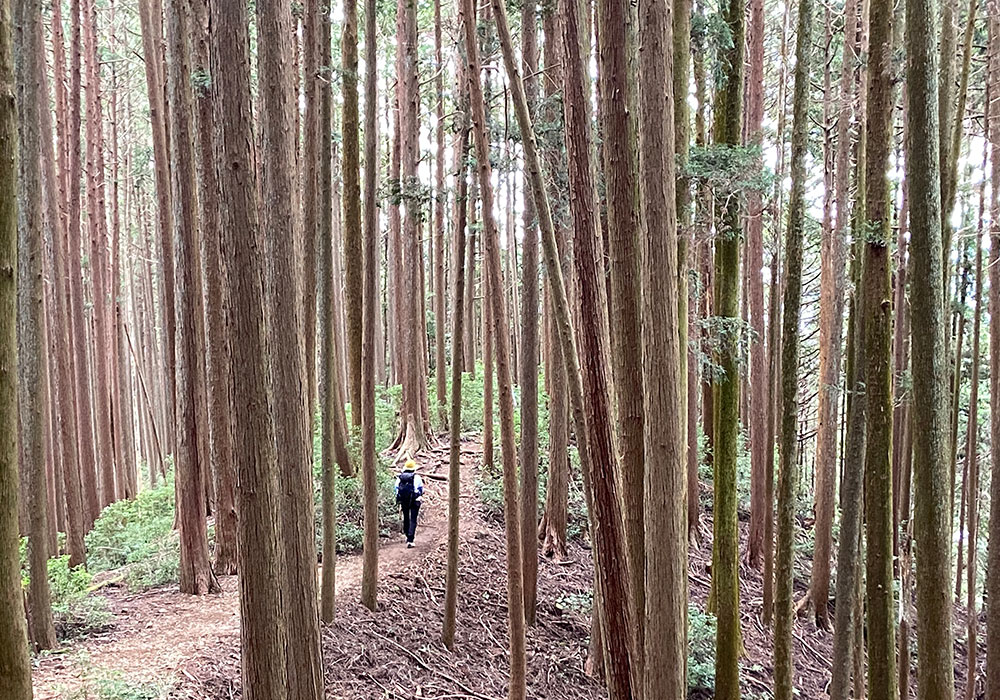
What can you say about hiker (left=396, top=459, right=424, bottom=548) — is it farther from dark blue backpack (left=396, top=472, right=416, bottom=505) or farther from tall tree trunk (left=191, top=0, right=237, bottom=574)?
tall tree trunk (left=191, top=0, right=237, bottom=574)

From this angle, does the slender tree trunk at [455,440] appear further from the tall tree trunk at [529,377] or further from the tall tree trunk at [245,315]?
the tall tree trunk at [245,315]

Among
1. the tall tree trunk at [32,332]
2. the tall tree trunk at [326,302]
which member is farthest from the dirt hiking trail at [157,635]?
the tall tree trunk at [326,302]

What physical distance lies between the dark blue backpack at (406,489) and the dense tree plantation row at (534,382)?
33mm

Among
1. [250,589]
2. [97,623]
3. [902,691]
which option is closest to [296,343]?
[250,589]

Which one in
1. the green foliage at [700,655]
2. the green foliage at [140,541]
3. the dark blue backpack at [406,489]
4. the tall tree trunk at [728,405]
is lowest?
the green foliage at [700,655]

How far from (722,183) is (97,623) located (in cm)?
745

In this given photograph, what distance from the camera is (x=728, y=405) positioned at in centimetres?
609

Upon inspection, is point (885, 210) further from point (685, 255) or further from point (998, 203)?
point (998, 203)

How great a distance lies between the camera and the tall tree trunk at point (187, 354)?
7863 mm

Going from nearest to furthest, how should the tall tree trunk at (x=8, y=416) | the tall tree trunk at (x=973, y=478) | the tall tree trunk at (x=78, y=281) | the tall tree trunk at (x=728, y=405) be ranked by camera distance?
1. the tall tree trunk at (x=8, y=416)
2. the tall tree trunk at (x=728, y=405)
3. the tall tree trunk at (x=973, y=478)
4. the tall tree trunk at (x=78, y=281)

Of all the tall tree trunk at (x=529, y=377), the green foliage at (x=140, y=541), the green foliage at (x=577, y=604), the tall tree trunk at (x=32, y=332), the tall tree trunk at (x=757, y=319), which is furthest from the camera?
the tall tree trunk at (x=757, y=319)

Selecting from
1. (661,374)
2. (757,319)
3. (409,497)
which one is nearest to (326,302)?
(409,497)

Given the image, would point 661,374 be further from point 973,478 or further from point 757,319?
point 757,319

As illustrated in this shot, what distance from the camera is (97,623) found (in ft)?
24.8
